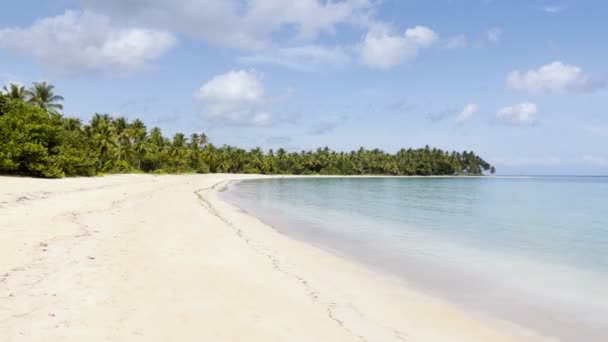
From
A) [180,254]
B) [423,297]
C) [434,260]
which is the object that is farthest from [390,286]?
[180,254]

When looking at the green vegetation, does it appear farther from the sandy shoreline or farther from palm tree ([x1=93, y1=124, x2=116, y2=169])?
the sandy shoreline

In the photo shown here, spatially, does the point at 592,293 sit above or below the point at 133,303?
below

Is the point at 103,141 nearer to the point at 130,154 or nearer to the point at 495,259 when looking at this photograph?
the point at 130,154

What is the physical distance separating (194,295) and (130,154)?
8357cm

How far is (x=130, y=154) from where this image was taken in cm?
8281

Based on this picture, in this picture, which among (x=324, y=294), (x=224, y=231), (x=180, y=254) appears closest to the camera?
(x=324, y=294)

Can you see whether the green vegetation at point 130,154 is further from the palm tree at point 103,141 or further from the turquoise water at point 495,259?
the turquoise water at point 495,259

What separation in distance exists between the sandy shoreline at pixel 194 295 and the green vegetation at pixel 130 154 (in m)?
31.9

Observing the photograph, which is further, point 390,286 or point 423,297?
point 390,286

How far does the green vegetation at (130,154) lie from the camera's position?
1508 inches

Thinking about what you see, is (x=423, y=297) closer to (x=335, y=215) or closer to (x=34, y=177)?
(x=335, y=215)

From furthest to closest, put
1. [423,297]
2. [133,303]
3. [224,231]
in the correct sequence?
1. [224,231]
2. [423,297]
3. [133,303]

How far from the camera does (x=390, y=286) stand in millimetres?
8969

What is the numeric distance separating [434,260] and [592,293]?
4.08m
